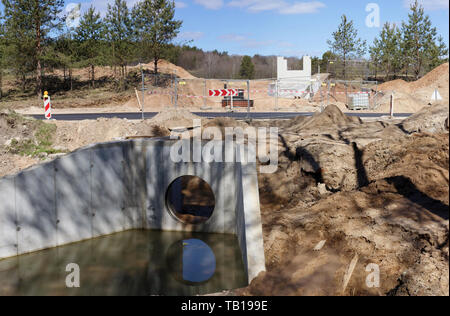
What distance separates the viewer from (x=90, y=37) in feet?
143

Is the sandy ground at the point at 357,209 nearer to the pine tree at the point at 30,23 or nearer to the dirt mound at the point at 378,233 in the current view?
the dirt mound at the point at 378,233

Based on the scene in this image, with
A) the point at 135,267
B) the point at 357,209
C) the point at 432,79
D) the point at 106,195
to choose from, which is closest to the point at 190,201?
the point at 106,195

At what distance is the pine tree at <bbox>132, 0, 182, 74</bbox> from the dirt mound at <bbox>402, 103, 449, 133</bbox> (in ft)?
115

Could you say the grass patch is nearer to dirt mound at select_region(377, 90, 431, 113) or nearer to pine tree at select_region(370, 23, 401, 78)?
dirt mound at select_region(377, 90, 431, 113)

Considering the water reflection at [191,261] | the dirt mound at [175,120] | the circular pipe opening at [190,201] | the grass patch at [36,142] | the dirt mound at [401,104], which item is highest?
the dirt mound at [401,104]

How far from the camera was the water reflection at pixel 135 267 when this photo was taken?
7.71m

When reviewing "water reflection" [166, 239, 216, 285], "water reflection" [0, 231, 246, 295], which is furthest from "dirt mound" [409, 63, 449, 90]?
"water reflection" [0, 231, 246, 295]

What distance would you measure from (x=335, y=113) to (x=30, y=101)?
3290cm

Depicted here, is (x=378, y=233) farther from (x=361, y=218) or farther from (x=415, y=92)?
(x=415, y=92)

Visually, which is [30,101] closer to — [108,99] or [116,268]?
[108,99]

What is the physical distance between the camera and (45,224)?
29.6ft

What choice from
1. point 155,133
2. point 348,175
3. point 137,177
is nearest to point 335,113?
point 348,175

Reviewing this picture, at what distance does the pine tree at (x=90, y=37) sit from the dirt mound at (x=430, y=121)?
3445 centimetres

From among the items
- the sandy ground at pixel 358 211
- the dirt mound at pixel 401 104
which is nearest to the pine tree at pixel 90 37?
the dirt mound at pixel 401 104
